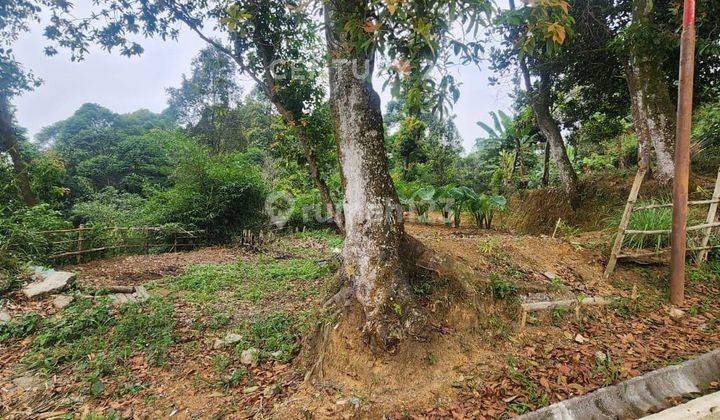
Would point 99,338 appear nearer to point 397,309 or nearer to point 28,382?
point 28,382

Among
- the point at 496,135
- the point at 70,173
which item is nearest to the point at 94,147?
the point at 70,173

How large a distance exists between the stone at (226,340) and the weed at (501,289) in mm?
2866

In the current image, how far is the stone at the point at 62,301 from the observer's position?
4371mm

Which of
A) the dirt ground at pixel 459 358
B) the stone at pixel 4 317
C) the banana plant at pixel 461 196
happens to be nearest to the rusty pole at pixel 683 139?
the dirt ground at pixel 459 358

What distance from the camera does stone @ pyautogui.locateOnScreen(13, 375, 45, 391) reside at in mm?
2965

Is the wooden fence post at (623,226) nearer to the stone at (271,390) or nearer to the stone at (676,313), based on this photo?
the stone at (676,313)

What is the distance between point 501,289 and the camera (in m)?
3.54

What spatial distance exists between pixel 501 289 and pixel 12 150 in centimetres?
1192

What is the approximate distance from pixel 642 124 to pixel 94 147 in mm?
27678

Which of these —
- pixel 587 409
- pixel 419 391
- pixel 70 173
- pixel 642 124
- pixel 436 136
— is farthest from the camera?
pixel 70 173

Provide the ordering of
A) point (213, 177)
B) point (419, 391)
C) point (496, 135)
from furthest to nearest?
point (496, 135), point (213, 177), point (419, 391)

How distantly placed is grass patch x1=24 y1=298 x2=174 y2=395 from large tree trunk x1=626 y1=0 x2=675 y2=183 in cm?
767

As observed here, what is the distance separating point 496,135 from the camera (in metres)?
11.9

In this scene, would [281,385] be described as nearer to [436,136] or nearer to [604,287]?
[604,287]
